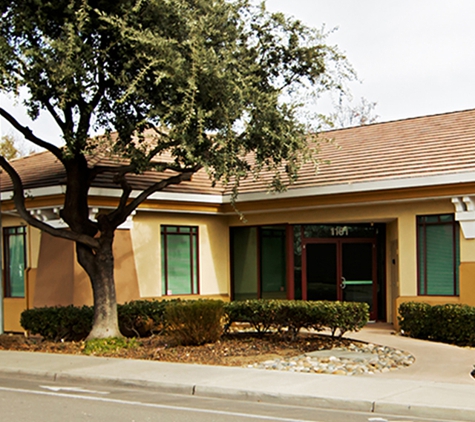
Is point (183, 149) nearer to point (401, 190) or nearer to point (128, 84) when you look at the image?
point (128, 84)

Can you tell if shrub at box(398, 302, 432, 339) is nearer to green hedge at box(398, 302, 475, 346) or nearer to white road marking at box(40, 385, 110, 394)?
green hedge at box(398, 302, 475, 346)

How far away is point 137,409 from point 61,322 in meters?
8.07

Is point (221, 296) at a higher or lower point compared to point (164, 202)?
lower

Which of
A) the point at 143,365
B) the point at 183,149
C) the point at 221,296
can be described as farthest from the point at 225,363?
the point at 221,296

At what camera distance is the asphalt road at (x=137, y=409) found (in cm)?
899

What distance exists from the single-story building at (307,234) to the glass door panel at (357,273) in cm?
3

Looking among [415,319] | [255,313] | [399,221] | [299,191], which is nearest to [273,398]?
[255,313]

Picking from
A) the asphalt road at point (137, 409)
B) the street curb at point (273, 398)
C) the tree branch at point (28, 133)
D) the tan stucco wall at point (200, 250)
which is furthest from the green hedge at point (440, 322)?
the tree branch at point (28, 133)

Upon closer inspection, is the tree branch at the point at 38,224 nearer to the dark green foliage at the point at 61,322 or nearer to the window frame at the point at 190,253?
the dark green foliage at the point at 61,322

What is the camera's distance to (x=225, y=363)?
535 inches

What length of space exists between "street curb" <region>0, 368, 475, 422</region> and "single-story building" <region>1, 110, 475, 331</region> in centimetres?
643

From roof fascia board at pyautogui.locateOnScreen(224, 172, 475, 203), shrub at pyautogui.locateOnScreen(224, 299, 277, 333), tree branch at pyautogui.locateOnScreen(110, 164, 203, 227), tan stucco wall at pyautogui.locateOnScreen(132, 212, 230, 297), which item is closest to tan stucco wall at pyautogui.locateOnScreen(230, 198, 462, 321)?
roof fascia board at pyautogui.locateOnScreen(224, 172, 475, 203)

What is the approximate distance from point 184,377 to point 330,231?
30.8ft

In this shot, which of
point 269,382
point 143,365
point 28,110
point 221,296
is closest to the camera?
point 269,382
